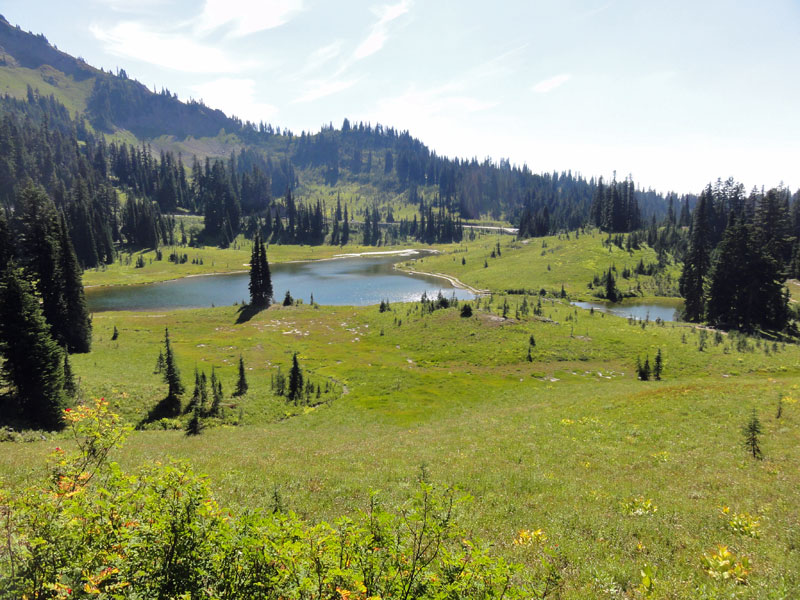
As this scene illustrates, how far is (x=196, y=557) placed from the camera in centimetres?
541

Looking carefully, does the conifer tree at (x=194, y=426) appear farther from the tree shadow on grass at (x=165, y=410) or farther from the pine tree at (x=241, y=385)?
the pine tree at (x=241, y=385)

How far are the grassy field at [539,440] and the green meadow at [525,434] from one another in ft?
0.34

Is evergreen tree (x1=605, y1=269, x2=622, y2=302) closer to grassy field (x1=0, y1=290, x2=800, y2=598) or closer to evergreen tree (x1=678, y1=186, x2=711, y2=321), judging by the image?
evergreen tree (x1=678, y1=186, x2=711, y2=321)

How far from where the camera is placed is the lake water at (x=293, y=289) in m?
99.3

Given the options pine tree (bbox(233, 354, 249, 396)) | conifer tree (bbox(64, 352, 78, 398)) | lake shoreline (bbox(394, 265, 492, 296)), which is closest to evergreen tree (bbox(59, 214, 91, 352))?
conifer tree (bbox(64, 352, 78, 398))

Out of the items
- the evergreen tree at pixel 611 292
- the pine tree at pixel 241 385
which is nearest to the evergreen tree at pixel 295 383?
the pine tree at pixel 241 385

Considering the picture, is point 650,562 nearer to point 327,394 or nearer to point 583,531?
point 583,531

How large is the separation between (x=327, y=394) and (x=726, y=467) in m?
31.4

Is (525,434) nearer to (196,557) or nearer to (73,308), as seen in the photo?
(196,557)

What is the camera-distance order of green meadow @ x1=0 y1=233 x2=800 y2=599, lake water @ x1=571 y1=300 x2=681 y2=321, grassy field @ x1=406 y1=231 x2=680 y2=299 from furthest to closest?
grassy field @ x1=406 y1=231 x2=680 y2=299, lake water @ x1=571 y1=300 x2=681 y2=321, green meadow @ x1=0 y1=233 x2=800 y2=599

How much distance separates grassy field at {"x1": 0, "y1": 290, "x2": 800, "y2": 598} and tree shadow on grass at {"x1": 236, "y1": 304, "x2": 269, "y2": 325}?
49.2 ft

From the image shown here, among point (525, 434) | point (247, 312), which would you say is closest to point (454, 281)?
point (247, 312)

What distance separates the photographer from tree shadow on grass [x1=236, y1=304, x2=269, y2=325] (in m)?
75.2

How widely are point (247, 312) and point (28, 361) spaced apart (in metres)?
55.4
